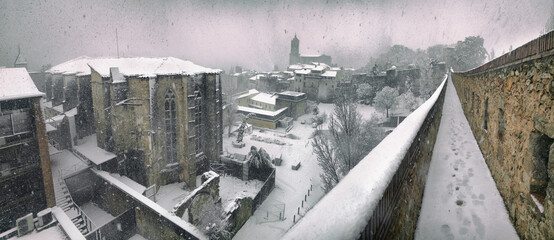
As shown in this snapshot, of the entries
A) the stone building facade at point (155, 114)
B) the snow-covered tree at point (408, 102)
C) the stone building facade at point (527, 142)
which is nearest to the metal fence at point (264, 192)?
the stone building facade at point (155, 114)

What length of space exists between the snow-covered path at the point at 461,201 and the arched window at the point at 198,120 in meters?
15.8

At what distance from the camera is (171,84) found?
17.5m

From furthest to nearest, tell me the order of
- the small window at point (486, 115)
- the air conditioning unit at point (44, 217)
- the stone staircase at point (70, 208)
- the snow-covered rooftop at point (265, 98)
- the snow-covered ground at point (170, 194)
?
the snow-covered rooftop at point (265, 98)
the snow-covered ground at point (170, 194)
the stone staircase at point (70, 208)
the air conditioning unit at point (44, 217)
the small window at point (486, 115)

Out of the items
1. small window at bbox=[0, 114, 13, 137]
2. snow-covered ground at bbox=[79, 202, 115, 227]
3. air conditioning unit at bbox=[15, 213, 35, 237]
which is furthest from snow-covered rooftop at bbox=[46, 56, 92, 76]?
air conditioning unit at bbox=[15, 213, 35, 237]

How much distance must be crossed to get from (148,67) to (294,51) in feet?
258

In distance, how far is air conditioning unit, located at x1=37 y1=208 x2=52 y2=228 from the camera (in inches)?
481

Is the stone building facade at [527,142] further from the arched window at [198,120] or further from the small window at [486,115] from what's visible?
the arched window at [198,120]

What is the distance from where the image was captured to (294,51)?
92750 mm

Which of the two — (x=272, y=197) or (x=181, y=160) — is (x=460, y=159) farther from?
(x=181, y=160)

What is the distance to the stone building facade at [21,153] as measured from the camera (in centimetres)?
1256

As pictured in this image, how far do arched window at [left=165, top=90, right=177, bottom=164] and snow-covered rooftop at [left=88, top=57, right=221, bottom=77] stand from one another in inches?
63.4

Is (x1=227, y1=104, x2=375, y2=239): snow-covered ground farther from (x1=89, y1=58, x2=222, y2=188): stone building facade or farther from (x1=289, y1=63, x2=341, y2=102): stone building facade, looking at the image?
(x1=289, y1=63, x2=341, y2=102): stone building facade

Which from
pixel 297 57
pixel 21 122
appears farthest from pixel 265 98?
pixel 297 57

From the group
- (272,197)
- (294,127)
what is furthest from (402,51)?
(272,197)
